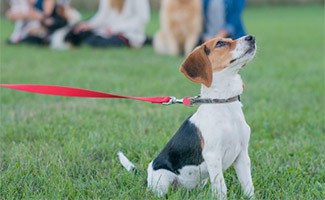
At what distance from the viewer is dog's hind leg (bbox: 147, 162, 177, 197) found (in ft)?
11.0

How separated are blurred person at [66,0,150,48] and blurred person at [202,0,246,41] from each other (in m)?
2.11

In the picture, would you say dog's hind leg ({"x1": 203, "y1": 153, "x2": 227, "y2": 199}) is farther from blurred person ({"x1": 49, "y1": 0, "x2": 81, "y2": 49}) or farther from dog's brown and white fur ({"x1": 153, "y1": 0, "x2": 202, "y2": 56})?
blurred person ({"x1": 49, "y1": 0, "x2": 81, "y2": 49})

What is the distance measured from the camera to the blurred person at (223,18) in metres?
10.4

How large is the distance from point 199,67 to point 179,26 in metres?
8.36

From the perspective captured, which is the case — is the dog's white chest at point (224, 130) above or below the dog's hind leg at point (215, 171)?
above

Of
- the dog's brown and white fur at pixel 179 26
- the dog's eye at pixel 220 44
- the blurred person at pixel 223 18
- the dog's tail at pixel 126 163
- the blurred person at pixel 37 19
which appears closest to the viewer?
the dog's eye at pixel 220 44

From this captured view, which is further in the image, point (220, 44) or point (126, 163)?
point (126, 163)

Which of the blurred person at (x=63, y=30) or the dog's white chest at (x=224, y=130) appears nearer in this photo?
the dog's white chest at (x=224, y=130)

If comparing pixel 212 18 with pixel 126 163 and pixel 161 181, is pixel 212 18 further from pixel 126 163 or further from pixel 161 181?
pixel 161 181

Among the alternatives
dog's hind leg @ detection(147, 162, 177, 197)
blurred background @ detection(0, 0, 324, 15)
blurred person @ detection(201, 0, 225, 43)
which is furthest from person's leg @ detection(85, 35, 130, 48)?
blurred background @ detection(0, 0, 324, 15)

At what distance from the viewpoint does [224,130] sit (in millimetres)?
3123

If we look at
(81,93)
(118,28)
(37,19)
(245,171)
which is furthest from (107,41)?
(245,171)

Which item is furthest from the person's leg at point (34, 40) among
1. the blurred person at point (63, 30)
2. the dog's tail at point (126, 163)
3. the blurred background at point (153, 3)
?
the blurred background at point (153, 3)

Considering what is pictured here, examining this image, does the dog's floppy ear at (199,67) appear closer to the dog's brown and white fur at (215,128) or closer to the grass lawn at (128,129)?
the dog's brown and white fur at (215,128)
